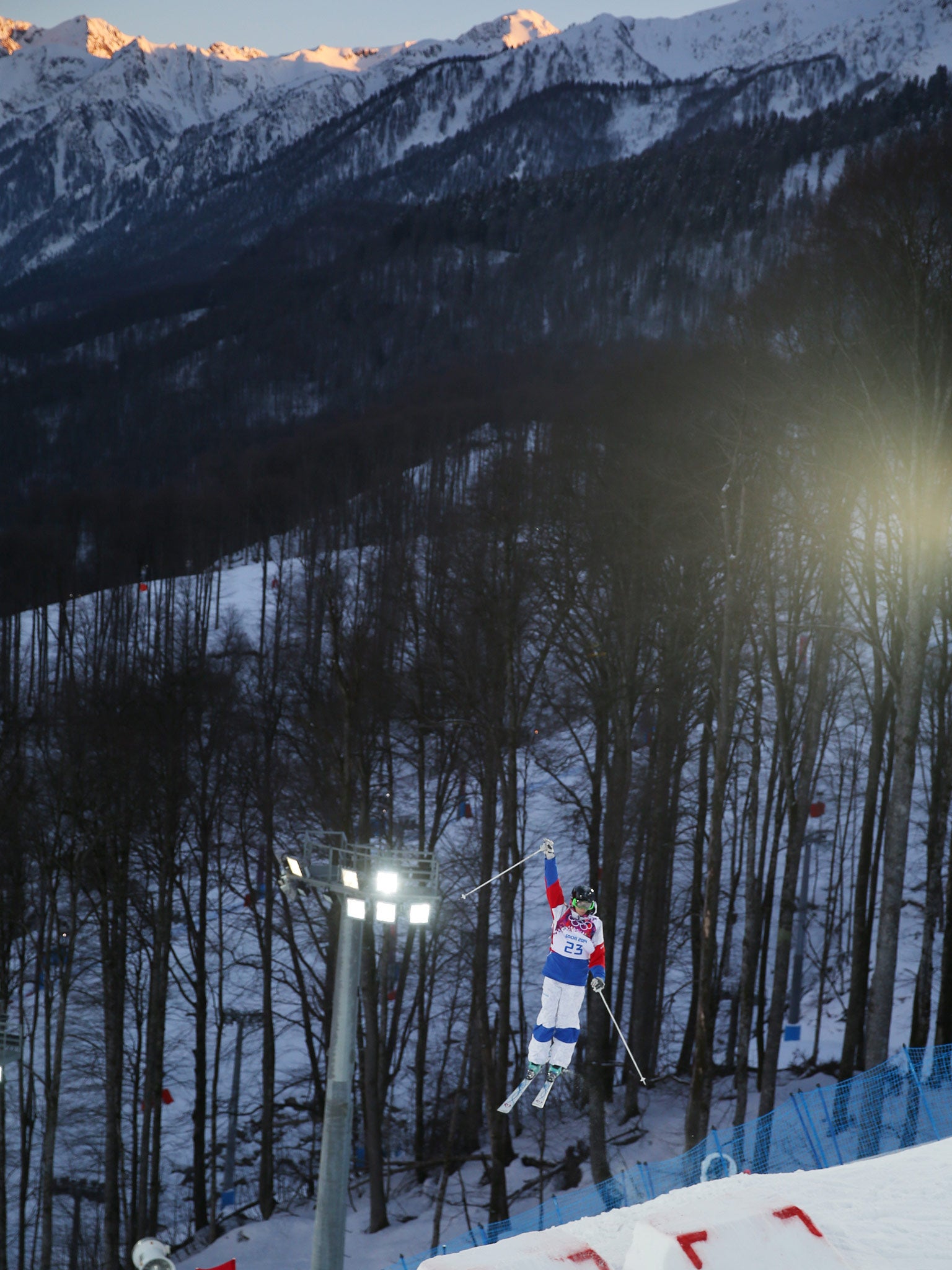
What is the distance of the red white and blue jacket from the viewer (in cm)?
948

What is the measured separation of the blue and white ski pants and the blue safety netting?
2.28 meters

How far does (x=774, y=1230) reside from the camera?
21.3ft

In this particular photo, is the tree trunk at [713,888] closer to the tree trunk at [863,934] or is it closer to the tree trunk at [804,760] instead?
the tree trunk at [804,760]

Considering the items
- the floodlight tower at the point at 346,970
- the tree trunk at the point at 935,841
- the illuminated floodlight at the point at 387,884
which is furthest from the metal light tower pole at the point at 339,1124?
the tree trunk at the point at 935,841

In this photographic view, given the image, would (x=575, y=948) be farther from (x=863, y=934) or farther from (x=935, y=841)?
(x=863, y=934)

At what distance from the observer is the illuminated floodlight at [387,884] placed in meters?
10.1

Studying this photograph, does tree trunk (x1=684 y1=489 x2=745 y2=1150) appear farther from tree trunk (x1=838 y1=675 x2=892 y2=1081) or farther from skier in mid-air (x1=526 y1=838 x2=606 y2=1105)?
tree trunk (x1=838 y1=675 x2=892 y2=1081)

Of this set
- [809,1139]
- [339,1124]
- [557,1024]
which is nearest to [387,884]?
[557,1024]

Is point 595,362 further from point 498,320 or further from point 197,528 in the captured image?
point 197,528

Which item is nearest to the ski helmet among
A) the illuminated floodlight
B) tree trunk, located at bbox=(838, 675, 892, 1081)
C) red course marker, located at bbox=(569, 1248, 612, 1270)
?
the illuminated floodlight

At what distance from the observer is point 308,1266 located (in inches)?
687

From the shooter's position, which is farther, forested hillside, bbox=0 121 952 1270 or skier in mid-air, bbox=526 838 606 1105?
forested hillside, bbox=0 121 952 1270

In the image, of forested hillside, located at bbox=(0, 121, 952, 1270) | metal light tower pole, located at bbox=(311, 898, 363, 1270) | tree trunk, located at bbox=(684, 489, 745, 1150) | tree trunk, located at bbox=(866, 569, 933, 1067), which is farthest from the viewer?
forested hillside, located at bbox=(0, 121, 952, 1270)

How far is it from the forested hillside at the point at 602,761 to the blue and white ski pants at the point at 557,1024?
3.13 meters
